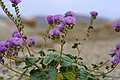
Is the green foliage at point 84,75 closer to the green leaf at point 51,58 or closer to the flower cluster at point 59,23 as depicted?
the green leaf at point 51,58

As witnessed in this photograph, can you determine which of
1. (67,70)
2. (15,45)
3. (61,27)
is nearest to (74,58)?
(67,70)

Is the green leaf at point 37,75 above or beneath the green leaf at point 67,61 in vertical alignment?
beneath

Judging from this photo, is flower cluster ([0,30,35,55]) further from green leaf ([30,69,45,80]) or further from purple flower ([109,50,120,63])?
purple flower ([109,50,120,63])

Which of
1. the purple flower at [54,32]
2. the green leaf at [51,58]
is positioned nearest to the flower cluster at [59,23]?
the purple flower at [54,32]

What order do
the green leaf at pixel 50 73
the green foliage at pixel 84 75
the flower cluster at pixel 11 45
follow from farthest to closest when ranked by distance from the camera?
the green foliage at pixel 84 75 < the green leaf at pixel 50 73 < the flower cluster at pixel 11 45

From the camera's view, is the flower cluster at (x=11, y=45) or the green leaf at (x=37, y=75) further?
the green leaf at (x=37, y=75)

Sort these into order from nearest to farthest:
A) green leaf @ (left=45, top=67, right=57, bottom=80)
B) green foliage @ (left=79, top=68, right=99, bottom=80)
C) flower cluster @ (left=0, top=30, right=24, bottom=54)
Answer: flower cluster @ (left=0, top=30, right=24, bottom=54), green leaf @ (left=45, top=67, right=57, bottom=80), green foliage @ (left=79, top=68, right=99, bottom=80)

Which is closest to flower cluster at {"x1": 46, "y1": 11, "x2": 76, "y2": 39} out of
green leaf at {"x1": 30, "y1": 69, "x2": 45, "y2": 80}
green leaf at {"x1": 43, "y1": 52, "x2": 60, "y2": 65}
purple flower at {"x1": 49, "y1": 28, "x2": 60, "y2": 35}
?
purple flower at {"x1": 49, "y1": 28, "x2": 60, "y2": 35}

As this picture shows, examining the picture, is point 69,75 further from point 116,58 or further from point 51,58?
point 116,58

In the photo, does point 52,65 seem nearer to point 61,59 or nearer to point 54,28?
point 61,59

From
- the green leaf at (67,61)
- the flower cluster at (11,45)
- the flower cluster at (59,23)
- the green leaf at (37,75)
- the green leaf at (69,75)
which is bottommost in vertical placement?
the green leaf at (69,75)
